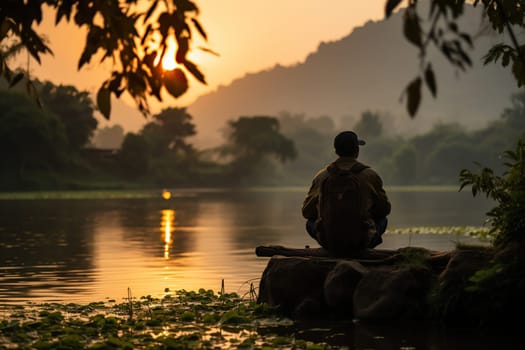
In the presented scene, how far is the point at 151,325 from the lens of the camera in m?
10.1

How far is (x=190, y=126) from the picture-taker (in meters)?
119

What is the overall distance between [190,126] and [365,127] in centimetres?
6870

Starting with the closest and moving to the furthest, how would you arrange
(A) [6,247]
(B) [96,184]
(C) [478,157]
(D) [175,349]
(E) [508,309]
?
(D) [175,349], (E) [508,309], (A) [6,247], (B) [96,184], (C) [478,157]

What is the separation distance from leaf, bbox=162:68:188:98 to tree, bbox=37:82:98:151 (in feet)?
281

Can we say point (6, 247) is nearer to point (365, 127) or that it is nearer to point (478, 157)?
point (478, 157)

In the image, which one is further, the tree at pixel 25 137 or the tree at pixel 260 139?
the tree at pixel 260 139

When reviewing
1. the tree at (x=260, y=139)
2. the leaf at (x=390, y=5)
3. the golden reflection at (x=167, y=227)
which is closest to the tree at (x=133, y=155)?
the tree at (x=260, y=139)

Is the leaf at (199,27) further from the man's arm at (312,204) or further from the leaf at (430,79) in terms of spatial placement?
the man's arm at (312,204)

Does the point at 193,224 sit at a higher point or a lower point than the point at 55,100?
lower

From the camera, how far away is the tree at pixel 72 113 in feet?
297

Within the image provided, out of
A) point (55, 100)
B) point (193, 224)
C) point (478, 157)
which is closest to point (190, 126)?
point (55, 100)

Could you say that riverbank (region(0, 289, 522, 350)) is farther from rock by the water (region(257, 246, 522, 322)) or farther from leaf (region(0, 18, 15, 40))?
leaf (region(0, 18, 15, 40))

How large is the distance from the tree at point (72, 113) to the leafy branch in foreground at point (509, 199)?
8082 centimetres

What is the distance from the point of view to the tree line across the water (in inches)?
3209
